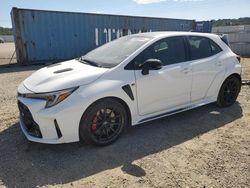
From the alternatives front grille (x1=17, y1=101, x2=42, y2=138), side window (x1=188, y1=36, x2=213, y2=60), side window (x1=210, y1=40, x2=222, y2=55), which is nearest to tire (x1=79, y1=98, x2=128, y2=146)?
front grille (x1=17, y1=101, x2=42, y2=138)

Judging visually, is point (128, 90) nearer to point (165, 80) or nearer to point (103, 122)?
point (103, 122)

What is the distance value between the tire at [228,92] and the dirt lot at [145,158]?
68 centimetres

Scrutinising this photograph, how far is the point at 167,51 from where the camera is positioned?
4.42 metres

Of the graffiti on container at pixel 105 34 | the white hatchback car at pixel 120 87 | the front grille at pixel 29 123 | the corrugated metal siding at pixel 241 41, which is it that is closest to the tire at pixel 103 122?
the white hatchback car at pixel 120 87

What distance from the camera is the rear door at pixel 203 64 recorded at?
15.4ft

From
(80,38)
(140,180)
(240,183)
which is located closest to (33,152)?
(140,180)

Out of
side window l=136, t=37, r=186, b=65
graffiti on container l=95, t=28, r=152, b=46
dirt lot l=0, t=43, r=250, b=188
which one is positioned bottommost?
dirt lot l=0, t=43, r=250, b=188

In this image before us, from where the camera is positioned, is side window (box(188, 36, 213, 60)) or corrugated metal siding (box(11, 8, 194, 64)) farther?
corrugated metal siding (box(11, 8, 194, 64))

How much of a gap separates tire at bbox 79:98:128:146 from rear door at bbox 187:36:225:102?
62.5 inches

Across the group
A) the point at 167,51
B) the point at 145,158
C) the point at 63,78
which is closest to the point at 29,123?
the point at 63,78

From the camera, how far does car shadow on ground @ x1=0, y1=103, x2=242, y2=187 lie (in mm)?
3158

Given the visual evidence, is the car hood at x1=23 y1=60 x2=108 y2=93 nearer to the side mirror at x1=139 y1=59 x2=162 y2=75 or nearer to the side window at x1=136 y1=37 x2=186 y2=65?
the side mirror at x1=139 y1=59 x2=162 y2=75

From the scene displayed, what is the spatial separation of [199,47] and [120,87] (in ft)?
6.51

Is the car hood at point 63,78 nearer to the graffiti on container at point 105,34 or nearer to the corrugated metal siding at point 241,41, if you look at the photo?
the graffiti on container at point 105,34
